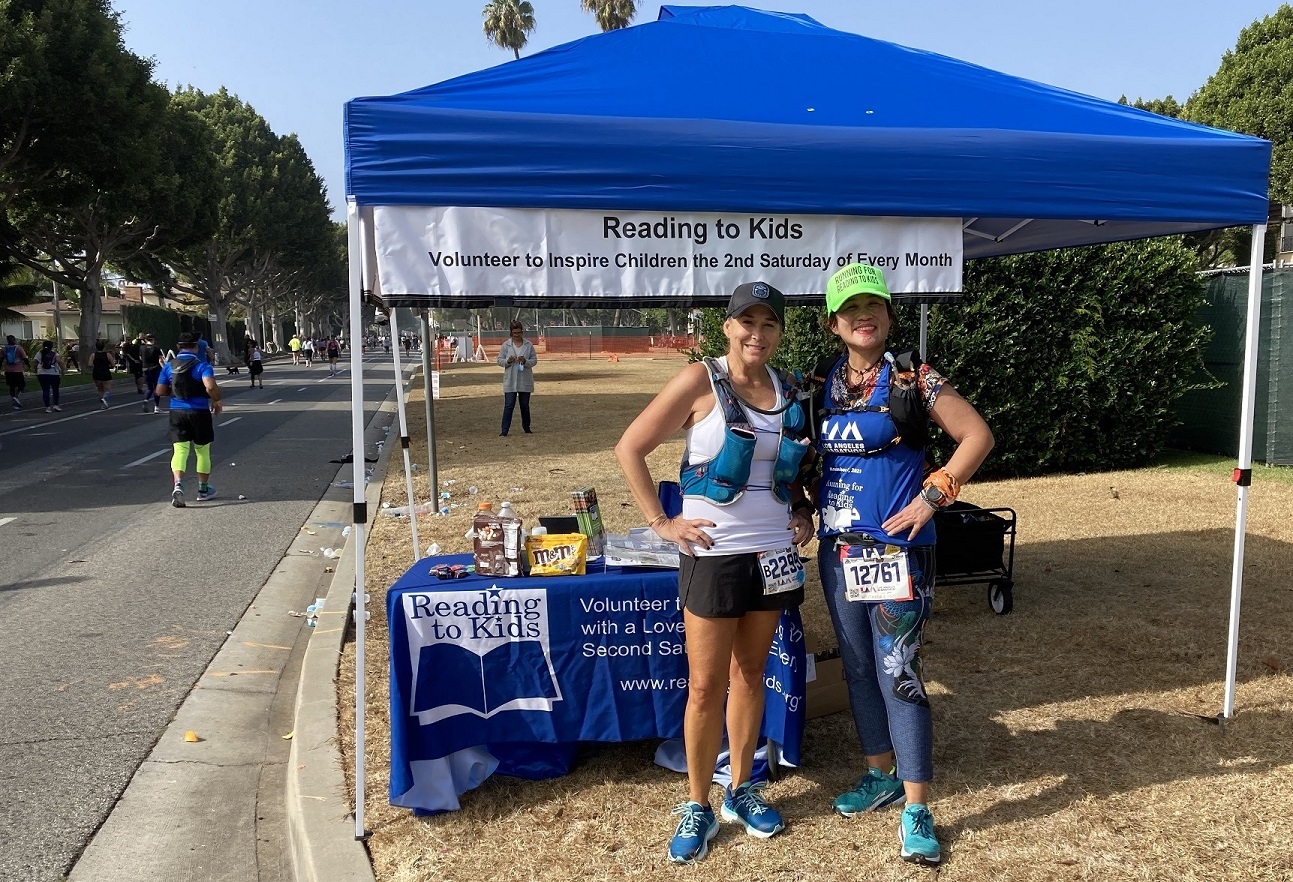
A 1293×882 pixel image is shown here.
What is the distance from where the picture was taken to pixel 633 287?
143 inches

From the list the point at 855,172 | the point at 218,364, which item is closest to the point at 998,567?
the point at 855,172

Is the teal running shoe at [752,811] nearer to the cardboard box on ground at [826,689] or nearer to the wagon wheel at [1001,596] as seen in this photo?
the cardboard box on ground at [826,689]

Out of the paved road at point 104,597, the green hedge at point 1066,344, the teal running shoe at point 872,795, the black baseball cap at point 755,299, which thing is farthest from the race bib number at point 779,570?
the green hedge at point 1066,344

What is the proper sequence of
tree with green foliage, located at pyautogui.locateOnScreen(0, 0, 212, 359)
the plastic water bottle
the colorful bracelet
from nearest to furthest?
Result: the colorful bracelet → the plastic water bottle → tree with green foliage, located at pyautogui.locateOnScreen(0, 0, 212, 359)

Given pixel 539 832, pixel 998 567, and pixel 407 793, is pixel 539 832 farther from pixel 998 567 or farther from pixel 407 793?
pixel 998 567

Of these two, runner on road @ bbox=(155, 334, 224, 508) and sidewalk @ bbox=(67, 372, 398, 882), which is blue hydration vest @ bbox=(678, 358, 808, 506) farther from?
runner on road @ bbox=(155, 334, 224, 508)

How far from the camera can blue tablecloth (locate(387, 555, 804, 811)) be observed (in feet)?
11.2

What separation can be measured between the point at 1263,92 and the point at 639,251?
28935 mm

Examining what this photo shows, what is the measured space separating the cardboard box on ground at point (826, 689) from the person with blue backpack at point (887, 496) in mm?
923

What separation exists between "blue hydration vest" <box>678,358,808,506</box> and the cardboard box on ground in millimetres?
1361

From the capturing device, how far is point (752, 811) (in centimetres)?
318

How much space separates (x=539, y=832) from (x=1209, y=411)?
427 inches

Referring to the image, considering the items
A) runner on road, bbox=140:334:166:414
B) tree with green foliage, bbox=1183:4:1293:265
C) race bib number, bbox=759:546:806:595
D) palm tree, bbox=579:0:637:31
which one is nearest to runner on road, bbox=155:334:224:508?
race bib number, bbox=759:546:806:595

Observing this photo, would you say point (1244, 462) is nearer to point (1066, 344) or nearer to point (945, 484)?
point (945, 484)
